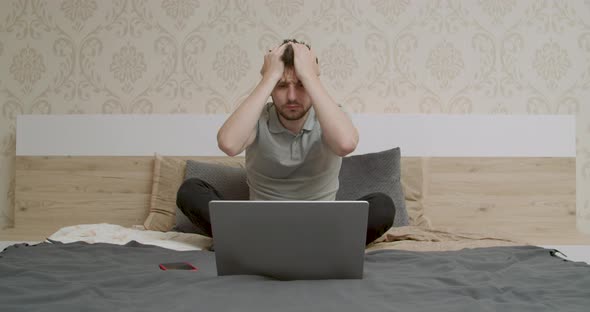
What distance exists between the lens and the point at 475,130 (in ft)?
9.86

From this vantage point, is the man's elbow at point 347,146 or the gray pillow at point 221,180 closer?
the man's elbow at point 347,146

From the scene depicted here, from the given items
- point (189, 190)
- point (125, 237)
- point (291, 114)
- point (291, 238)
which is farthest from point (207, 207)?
point (291, 238)

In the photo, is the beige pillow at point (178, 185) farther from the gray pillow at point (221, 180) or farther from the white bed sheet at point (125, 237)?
the white bed sheet at point (125, 237)

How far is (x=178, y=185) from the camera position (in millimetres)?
2756

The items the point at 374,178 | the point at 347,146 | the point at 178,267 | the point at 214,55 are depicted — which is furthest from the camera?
the point at 214,55

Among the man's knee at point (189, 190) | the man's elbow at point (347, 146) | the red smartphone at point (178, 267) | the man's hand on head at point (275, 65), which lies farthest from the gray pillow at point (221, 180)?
the red smartphone at point (178, 267)

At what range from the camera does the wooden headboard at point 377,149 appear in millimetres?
2938

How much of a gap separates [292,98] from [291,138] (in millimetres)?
141

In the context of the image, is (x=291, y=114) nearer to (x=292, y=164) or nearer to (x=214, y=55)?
(x=292, y=164)

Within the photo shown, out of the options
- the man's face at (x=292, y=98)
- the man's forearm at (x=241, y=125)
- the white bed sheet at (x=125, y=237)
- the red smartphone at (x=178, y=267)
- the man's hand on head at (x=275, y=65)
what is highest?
the man's hand on head at (x=275, y=65)

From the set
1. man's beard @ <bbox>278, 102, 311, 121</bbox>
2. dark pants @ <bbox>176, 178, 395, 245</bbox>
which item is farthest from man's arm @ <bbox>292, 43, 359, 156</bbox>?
dark pants @ <bbox>176, 178, 395, 245</bbox>

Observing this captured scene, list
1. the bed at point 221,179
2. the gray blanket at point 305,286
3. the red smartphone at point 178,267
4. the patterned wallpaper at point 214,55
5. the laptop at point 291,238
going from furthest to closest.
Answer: the patterned wallpaper at point 214,55, the bed at point 221,179, the red smartphone at point 178,267, the laptop at point 291,238, the gray blanket at point 305,286

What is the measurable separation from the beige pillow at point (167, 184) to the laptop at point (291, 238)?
4.49ft

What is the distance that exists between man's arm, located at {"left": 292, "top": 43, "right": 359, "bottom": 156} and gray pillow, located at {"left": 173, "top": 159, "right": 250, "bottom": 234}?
0.74 m
